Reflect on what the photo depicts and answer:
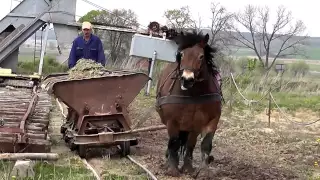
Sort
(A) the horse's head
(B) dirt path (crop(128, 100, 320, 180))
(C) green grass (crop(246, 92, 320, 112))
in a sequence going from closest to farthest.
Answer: (A) the horse's head
(B) dirt path (crop(128, 100, 320, 180))
(C) green grass (crop(246, 92, 320, 112))

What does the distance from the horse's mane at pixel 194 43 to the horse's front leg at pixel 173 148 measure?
92 centimetres

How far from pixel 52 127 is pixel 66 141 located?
254cm

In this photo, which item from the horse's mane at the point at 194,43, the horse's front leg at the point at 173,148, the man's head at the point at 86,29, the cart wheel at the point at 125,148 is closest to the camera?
the horse's mane at the point at 194,43

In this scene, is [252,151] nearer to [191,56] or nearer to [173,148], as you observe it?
[173,148]

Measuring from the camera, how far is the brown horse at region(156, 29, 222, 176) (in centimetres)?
738

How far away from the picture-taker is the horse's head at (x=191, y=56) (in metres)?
6.98

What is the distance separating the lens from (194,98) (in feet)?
24.6

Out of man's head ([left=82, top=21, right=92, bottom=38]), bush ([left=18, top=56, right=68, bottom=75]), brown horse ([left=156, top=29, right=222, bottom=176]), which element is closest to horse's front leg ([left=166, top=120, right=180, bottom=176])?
brown horse ([left=156, top=29, right=222, bottom=176])

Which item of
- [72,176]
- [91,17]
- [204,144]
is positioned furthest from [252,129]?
[91,17]

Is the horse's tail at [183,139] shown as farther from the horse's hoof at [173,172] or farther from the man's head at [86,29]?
the man's head at [86,29]

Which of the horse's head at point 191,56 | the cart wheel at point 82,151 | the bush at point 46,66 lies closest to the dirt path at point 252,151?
the cart wheel at point 82,151

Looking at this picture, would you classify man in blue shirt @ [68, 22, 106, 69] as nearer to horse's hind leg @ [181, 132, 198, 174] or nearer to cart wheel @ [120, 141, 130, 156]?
cart wheel @ [120, 141, 130, 156]

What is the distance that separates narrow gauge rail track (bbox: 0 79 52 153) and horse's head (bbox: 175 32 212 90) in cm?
214

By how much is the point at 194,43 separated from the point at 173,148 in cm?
153
